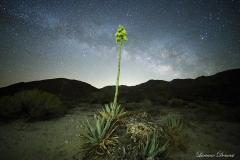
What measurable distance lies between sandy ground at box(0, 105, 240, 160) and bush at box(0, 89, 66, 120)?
0.65m

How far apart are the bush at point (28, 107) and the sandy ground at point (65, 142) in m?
0.65

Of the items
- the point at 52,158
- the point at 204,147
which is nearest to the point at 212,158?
the point at 204,147

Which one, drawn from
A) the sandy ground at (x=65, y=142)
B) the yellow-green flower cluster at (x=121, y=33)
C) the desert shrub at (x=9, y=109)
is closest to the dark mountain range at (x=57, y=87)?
the desert shrub at (x=9, y=109)

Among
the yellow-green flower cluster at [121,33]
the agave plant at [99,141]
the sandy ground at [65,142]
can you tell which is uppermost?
the yellow-green flower cluster at [121,33]

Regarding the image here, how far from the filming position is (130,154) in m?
3.02

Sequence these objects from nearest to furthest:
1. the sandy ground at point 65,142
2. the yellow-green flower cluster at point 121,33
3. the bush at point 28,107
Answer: the sandy ground at point 65,142 → the yellow-green flower cluster at point 121,33 → the bush at point 28,107

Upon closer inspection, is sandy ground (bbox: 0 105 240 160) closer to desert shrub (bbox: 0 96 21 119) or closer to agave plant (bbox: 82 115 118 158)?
agave plant (bbox: 82 115 118 158)

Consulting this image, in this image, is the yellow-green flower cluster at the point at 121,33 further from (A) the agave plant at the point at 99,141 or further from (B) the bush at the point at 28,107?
(B) the bush at the point at 28,107

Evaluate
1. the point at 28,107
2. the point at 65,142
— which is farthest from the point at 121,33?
the point at 28,107

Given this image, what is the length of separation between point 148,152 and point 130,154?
0.45 meters

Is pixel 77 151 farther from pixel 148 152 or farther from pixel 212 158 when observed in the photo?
pixel 212 158

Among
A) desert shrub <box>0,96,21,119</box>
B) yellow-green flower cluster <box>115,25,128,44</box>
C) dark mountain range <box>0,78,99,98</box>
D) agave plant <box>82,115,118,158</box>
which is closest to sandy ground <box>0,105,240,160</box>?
agave plant <box>82,115,118,158</box>

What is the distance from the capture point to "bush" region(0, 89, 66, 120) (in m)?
6.52

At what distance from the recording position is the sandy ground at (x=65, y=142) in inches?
142
